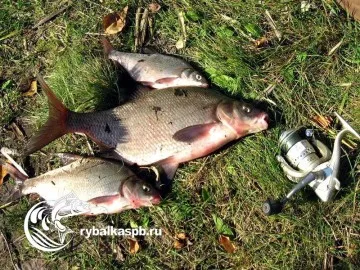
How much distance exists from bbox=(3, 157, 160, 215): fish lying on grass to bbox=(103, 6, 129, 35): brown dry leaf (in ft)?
3.83

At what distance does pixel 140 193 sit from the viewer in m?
3.98

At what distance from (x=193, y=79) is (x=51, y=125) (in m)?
1.17

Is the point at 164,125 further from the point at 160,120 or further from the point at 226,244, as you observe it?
the point at 226,244

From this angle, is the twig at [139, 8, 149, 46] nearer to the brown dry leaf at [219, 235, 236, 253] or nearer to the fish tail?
the fish tail

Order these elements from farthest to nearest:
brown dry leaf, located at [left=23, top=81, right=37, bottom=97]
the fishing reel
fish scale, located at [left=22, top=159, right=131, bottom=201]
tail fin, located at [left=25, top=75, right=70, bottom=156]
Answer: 1. brown dry leaf, located at [left=23, top=81, right=37, bottom=97]
2. fish scale, located at [left=22, top=159, right=131, bottom=201]
3. tail fin, located at [left=25, top=75, right=70, bottom=156]
4. the fishing reel

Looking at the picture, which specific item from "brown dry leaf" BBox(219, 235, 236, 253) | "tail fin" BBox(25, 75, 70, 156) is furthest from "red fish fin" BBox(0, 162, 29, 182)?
"brown dry leaf" BBox(219, 235, 236, 253)

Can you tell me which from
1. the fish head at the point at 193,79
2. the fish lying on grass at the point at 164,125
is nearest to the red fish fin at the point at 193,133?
the fish lying on grass at the point at 164,125

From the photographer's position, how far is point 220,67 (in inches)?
173

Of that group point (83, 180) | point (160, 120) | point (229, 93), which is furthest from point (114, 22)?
point (83, 180)

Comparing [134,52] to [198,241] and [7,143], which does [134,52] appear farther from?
[198,241]

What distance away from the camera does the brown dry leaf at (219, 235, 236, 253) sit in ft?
13.4

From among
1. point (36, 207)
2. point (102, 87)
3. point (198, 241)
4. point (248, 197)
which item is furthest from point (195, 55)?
point (36, 207)

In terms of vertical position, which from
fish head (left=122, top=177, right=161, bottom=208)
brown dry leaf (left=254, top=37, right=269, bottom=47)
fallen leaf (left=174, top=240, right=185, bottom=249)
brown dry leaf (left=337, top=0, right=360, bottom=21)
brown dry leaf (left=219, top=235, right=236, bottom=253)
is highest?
brown dry leaf (left=337, top=0, right=360, bottom=21)

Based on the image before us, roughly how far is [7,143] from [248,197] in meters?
2.09
